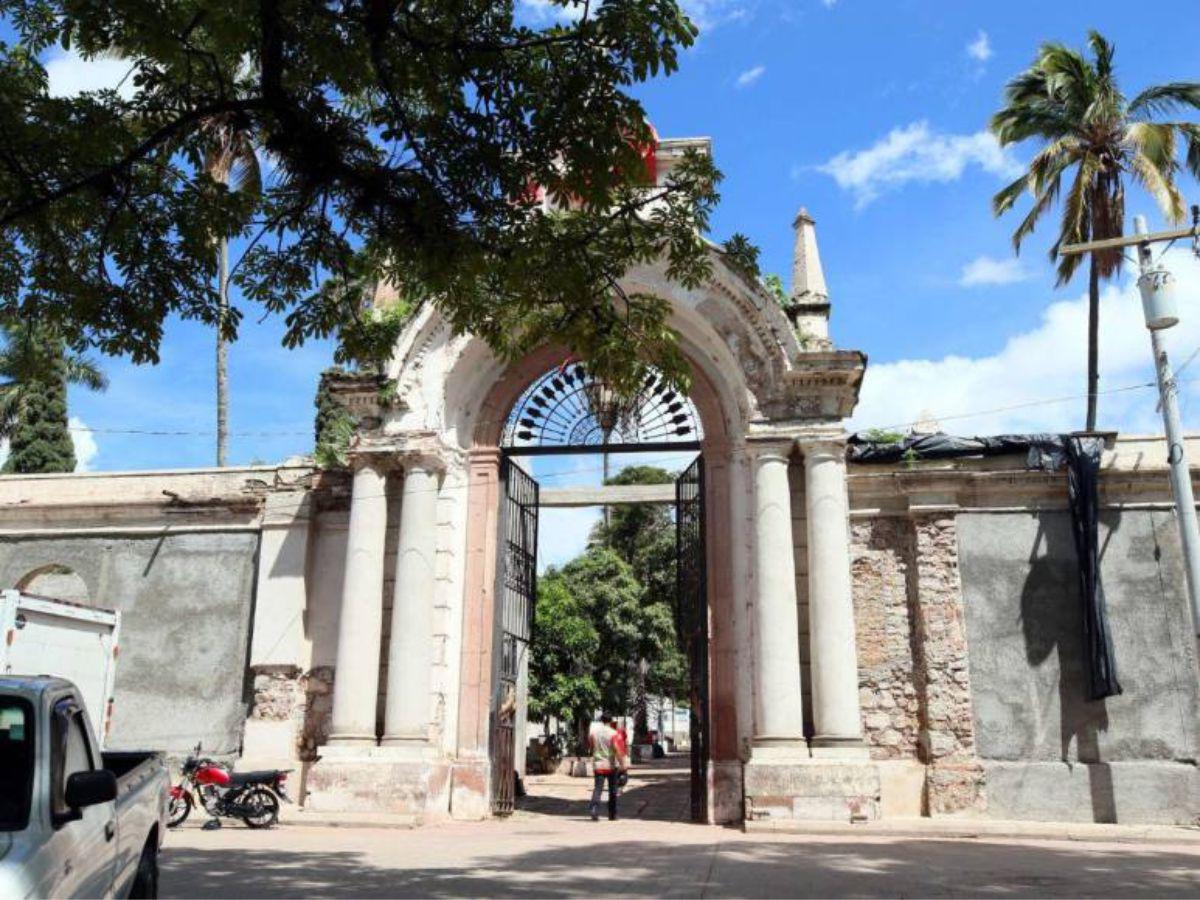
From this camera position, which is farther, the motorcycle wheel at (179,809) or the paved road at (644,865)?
the motorcycle wheel at (179,809)

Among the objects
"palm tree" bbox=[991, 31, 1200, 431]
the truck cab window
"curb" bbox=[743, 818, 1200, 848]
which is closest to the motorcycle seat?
"curb" bbox=[743, 818, 1200, 848]

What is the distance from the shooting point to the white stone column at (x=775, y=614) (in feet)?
40.3

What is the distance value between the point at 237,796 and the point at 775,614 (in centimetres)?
714

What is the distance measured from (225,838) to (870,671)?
27.5 feet

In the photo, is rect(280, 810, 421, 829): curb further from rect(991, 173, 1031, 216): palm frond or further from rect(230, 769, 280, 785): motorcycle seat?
rect(991, 173, 1031, 216): palm frond

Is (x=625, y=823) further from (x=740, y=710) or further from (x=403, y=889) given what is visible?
(x=403, y=889)

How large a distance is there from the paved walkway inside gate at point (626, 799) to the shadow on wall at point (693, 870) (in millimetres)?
4033

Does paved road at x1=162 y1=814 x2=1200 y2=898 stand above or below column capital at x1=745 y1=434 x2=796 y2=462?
below

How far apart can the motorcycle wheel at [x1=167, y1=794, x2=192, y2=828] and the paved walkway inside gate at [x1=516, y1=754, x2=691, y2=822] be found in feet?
14.7

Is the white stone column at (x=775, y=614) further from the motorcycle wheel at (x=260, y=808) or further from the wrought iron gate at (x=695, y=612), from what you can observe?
the motorcycle wheel at (x=260, y=808)

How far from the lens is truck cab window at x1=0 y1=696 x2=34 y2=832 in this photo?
13.2 ft

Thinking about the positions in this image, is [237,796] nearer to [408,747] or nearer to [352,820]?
[352,820]

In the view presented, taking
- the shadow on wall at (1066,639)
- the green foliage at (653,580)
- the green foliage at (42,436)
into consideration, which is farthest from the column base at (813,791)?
the green foliage at (42,436)

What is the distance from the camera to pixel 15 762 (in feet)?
14.2
